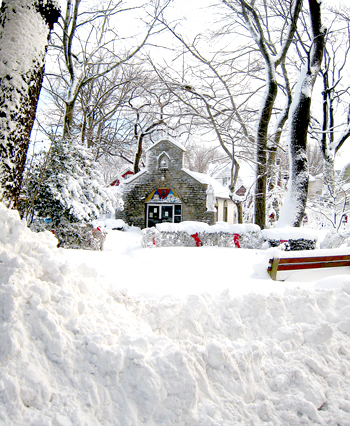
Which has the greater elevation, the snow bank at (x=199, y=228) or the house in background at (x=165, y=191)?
the house in background at (x=165, y=191)

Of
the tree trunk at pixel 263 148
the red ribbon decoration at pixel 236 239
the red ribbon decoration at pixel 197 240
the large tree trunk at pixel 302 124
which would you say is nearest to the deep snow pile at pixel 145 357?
the large tree trunk at pixel 302 124

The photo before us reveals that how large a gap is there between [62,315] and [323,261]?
18.9ft

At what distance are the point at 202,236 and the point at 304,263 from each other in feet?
21.6

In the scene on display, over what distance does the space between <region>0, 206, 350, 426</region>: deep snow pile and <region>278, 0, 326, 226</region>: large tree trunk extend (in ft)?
26.8

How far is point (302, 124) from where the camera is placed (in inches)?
437

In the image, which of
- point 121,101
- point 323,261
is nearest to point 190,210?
point 121,101

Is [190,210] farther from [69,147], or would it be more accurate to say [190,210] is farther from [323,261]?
[323,261]

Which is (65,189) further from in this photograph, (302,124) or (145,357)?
(302,124)

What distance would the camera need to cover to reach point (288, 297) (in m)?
4.08

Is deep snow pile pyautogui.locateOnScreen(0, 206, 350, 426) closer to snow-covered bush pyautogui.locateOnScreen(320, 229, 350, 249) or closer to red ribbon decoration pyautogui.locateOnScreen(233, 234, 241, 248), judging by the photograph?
snow-covered bush pyautogui.locateOnScreen(320, 229, 350, 249)

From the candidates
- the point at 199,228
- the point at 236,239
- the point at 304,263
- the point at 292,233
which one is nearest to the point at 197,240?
the point at 199,228

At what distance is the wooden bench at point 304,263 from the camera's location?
641 cm

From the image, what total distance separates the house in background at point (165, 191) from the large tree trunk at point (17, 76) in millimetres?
17095

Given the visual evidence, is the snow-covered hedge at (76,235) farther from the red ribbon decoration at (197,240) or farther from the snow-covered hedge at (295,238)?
the snow-covered hedge at (295,238)
